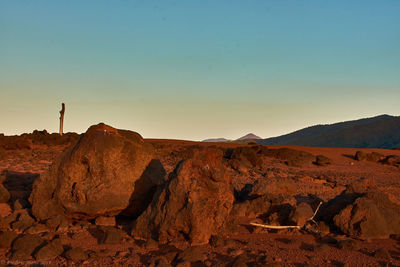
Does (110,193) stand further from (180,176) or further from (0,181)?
(0,181)

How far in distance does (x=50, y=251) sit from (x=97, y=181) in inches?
66.6

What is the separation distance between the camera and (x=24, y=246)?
189 inches

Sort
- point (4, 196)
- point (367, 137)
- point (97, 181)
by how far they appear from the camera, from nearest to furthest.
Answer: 1. point (97, 181)
2. point (4, 196)
3. point (367, 137)

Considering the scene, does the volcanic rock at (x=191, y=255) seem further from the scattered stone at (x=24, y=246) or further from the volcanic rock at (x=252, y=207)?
the volcanic rock at (x=252, y=207)

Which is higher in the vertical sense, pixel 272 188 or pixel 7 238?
pixel 272 188

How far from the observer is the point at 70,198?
241 inches

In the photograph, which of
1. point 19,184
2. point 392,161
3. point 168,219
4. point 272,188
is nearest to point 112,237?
point 168,219

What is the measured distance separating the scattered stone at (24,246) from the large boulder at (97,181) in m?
1.10

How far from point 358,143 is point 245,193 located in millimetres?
51942

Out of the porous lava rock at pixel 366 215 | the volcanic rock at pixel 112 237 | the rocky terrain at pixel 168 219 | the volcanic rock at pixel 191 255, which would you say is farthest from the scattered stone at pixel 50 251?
the porous lava rock at pixel 366 215

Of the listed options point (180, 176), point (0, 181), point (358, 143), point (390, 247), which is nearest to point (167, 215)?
point (180, 176)

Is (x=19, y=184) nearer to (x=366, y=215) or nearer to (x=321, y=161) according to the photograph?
(x=366, y=215)

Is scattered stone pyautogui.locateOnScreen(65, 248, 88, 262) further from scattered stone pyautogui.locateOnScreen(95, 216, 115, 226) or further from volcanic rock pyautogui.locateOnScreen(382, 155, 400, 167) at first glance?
volcanic rock pyautogui.locateOnScreen(382, 155, 400, 167)

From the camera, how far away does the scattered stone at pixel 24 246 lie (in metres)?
4.63
